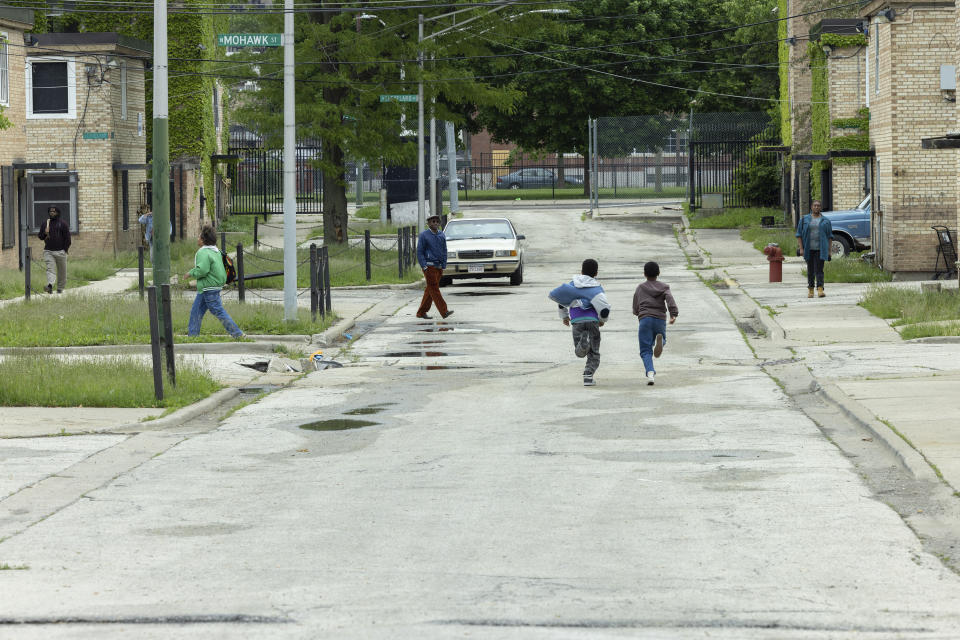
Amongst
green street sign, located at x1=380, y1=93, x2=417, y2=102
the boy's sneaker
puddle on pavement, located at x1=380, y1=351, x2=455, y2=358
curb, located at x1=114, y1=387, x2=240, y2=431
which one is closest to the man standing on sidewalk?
green street sign, located at x1=380, y1=93, x2=417, y2=102

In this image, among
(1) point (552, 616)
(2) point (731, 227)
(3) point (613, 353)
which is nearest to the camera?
(1) point (552, 616)

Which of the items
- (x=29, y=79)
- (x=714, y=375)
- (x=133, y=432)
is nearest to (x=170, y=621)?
(x=133, y=432)

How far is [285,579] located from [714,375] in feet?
33.2

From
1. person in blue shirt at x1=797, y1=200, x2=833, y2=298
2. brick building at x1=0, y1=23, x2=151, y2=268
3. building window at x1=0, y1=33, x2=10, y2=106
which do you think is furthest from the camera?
brick building at x1=0, y1=23, x2=151, y2=268

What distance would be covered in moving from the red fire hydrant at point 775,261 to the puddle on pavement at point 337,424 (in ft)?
57.7

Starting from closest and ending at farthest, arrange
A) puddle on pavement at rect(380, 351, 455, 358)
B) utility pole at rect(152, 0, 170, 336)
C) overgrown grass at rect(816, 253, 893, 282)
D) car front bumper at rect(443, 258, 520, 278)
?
utility pole at rect(152, 0, 170, 336)
puddle on pavement at rect(380, 351, 455, 358)
overgrown grass at rect(816, 253, 893, 282)
car front bumper at rect(443, 258, 520, 278)

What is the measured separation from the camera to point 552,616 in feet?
20.9

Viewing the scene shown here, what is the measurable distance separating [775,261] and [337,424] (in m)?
18.4

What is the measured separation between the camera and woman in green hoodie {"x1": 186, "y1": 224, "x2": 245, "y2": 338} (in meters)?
19.6

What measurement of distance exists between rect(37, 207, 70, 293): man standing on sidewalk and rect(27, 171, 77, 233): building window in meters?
10.5

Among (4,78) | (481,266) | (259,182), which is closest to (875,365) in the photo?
(481,266)

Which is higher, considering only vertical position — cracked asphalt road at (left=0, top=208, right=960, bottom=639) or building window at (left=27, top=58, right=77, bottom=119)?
building window at (left=27, top=58, right=77, bottom=119)

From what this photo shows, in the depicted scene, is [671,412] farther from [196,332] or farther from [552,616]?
[196,332]

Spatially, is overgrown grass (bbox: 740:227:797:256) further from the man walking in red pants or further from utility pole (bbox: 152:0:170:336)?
utility pole (bbox: 152:0:170:336)
